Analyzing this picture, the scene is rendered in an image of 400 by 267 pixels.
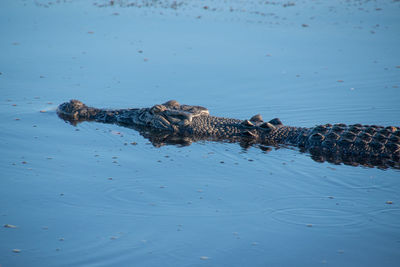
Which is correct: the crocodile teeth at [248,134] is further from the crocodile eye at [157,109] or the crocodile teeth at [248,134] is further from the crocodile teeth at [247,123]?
the crocodile eye at [157,109]

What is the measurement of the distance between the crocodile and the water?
297 millimetres

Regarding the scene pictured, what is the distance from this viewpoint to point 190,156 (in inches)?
325

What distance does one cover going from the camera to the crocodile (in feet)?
26.6

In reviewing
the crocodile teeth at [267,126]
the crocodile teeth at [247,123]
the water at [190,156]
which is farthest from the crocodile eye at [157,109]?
the crocodile teeth at [267,126]

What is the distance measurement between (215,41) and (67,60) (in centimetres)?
433

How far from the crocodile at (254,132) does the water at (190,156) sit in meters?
0.30

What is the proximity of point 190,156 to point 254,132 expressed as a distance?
140 cm

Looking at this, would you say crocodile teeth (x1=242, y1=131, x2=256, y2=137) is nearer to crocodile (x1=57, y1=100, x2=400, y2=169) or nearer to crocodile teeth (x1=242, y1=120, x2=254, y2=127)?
crocodile (x1=57, y1=100, x2=400, y2=169)

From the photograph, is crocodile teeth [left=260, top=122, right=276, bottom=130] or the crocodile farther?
crocodile teeth [left=260, top=122, right=276, bottom=130]

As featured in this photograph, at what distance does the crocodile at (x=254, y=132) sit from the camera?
320 inches

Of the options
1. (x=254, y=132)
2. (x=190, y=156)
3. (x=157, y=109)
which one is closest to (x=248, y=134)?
(x=254, y=132)

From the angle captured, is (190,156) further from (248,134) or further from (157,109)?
(157,109)

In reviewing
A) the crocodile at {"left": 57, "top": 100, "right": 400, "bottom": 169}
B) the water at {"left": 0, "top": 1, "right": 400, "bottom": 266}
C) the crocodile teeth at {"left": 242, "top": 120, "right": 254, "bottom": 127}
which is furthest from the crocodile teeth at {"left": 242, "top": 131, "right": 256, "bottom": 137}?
the water at {"left": 0, "top": 1, "right": 400, "bottom": 266}

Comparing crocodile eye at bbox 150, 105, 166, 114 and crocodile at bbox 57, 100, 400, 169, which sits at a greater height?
crocodile eye at bbox 150, 105, 166, 114
